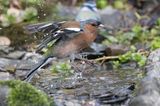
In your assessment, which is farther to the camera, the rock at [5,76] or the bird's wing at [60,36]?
the rock at [5,76]

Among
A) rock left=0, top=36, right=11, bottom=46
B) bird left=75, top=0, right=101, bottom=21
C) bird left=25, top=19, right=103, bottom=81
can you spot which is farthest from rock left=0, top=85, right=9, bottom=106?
bird left=75, top=0, right=101, bottom=21

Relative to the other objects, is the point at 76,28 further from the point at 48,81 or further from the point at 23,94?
the point at 23,94

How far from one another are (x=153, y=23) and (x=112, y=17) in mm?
795

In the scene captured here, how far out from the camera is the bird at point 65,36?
6730 mm

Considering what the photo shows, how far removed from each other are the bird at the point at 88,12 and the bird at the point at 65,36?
2.25 metres

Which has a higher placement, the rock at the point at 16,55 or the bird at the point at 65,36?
the rock at the point at 16,55

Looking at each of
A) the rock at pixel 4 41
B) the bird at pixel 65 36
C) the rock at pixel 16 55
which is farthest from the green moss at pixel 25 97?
the rock at pixel 4 41

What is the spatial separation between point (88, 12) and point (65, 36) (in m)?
2.75

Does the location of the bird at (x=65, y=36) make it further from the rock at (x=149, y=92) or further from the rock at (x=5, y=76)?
the rock at (x=149, y=92)

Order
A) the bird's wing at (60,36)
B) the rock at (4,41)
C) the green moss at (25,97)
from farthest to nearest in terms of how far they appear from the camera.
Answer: the rock at (4,41)
the bird's wing at (60,36)
the green moss at (25,97)

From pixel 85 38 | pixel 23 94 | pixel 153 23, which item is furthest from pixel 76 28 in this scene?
pixel 153 23

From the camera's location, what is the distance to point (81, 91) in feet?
20.9

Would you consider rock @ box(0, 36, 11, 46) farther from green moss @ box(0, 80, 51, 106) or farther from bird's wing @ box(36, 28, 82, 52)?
green moss @ box(0, 80, 51, 106)

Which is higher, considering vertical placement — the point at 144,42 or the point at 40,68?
the point at 144,42
